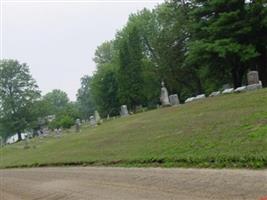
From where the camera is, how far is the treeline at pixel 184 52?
28453mm

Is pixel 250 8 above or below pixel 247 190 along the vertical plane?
above

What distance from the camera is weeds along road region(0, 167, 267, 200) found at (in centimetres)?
746

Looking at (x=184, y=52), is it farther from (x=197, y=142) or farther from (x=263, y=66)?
(x=197, y=142)

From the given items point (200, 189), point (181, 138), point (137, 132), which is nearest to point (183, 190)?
point (200, 189)

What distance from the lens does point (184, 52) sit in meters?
44.6

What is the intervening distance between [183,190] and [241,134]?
3741 mm

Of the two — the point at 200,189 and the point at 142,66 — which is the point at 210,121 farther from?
the point at 142,66

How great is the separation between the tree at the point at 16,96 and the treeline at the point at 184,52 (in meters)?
13.3

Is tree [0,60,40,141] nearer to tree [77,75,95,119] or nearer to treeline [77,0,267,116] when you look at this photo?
treeline [77,0,267,116]

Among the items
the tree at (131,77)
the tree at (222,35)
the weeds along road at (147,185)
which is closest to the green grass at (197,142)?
the weeds along road at (147,185)

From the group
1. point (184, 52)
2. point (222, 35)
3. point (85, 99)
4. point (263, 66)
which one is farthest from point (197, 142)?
point (85, 99)

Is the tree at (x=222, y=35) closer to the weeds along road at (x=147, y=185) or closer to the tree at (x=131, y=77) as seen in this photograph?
the weeds along road at (x=147, y=185)

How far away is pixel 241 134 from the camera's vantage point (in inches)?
445

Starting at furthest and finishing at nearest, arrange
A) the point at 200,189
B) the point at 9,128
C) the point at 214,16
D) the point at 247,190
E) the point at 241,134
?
the point at 9,128, the point at 214,16, the point at 241,134, the point at 200,189, the point at 247,190
